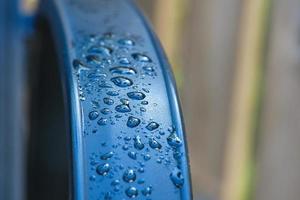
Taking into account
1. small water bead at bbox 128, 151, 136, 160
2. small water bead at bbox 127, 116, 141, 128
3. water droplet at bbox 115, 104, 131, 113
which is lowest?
small water bead at bbox 128, 151, 136, 160

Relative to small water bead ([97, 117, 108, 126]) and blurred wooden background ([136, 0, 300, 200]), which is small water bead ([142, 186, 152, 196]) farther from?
blurred wooden background ([136, 0, 300, 200])

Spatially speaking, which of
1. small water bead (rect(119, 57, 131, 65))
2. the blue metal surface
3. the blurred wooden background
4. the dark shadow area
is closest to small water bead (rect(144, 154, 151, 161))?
the blue metal surface

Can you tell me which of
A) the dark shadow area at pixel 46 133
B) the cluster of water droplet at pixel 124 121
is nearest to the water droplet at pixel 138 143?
the cluster of water droplet at pixel 124 121

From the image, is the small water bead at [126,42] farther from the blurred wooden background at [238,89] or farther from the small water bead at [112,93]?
the blurred wooden background at [238,89]

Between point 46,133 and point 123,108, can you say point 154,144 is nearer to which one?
point 123,108

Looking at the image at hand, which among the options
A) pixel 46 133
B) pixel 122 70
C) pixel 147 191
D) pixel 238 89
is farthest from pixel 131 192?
pixel 238 89

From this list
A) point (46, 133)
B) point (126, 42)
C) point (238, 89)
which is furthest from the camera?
point (238, 89)

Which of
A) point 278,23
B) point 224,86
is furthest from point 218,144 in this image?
point 278,23
